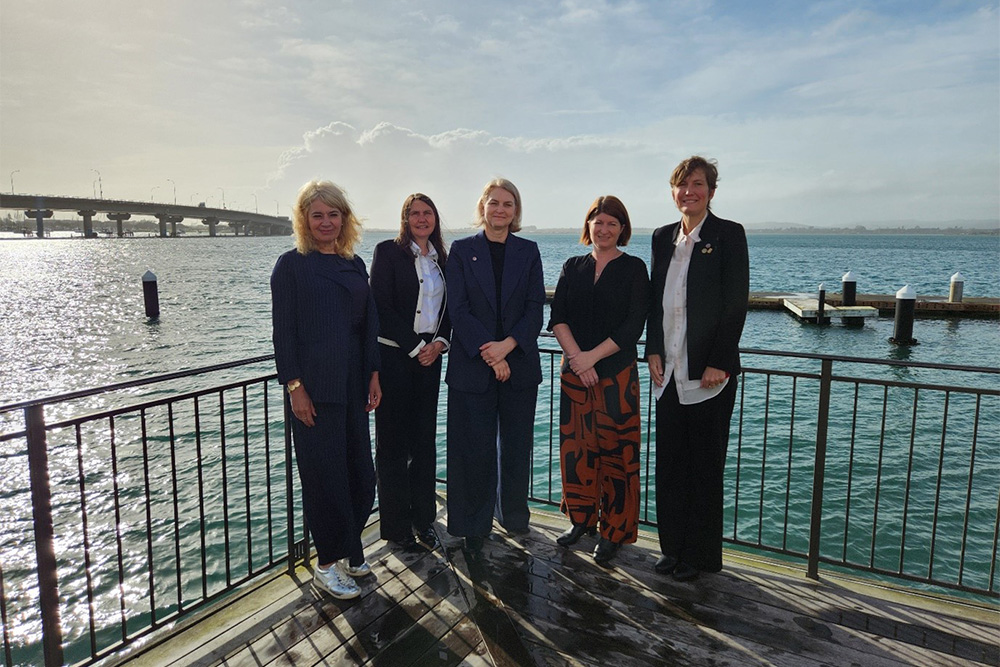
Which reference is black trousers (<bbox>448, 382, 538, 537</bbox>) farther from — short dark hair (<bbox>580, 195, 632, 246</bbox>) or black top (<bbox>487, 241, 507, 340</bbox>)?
short dark hair (<bbox>580, 195, 632, 246</bbox>)

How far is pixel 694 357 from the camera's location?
299 cm

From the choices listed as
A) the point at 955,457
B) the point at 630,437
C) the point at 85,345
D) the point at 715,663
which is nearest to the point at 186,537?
the point at 630,437

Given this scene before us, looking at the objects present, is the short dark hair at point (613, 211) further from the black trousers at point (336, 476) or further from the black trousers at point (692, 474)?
the black trousers at point (336, 476)

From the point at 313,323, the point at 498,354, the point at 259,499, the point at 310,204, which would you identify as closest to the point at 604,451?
the point at 498,354

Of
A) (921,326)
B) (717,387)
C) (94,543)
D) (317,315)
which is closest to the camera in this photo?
(317,315)

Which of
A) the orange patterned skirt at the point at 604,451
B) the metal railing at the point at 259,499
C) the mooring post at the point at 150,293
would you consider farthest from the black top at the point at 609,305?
the mooring post at the point at 150,293

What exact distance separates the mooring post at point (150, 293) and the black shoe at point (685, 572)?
2177 centimetres

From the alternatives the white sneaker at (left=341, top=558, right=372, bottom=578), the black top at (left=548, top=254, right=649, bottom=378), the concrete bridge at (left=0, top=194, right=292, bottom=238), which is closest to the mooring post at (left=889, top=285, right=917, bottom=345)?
the black top at (left=548, top=254, right=649, bottom=378)

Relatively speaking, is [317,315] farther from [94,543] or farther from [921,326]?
[921,326]

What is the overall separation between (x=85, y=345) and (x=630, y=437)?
20.0m

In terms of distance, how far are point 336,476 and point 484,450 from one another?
83cm

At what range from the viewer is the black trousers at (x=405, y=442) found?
329cm

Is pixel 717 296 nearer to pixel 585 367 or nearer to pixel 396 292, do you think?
pixel 585 367

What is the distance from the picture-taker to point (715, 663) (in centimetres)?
244
